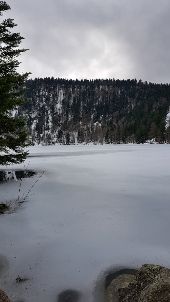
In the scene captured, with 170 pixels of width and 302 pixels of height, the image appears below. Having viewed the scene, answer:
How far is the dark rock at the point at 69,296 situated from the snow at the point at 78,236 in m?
0.14

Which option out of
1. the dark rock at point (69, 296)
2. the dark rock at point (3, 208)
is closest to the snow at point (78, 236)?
the dark rock at point (69, 296)

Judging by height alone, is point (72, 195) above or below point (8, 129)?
below

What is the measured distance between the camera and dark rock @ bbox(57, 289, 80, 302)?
770 cm

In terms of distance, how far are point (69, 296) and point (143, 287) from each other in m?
1.86

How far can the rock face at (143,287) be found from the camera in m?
6.24

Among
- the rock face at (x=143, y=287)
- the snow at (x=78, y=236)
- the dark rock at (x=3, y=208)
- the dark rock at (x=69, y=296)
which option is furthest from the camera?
the dark rock at (x=3, y=208)

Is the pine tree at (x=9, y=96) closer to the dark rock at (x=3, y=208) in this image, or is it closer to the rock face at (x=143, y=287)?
the dark rock at (x=3, y=208)

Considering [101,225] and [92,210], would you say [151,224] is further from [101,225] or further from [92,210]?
[92,210]

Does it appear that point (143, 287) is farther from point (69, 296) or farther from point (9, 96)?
point (9, 96)

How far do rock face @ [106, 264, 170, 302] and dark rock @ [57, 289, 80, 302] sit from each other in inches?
27.1

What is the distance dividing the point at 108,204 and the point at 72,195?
2089 millimetres

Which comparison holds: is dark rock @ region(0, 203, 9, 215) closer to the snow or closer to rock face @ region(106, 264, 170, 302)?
the snow

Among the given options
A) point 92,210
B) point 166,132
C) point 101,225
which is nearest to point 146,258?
point 101,225

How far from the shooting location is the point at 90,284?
27.0ft
